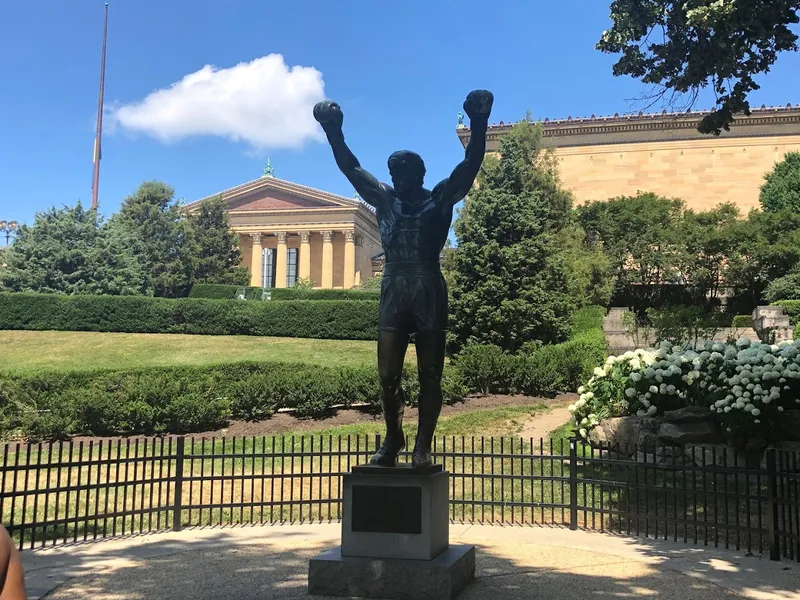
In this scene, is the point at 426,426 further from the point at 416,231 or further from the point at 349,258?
the point at 349,258

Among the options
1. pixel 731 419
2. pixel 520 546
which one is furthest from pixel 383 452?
pixel 731 419

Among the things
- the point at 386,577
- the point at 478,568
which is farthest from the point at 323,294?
the point at 386,577

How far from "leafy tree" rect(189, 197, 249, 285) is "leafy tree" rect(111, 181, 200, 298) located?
677 millimetres

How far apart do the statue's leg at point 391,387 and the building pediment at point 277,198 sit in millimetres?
64716

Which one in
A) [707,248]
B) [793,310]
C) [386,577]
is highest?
[707,248]

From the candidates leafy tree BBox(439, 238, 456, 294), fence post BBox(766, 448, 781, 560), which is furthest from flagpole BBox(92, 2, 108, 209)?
fence post BBox(766, 448, 781, 560)

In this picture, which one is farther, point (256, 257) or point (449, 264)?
point (256, 257)

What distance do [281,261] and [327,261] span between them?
15.9 feet

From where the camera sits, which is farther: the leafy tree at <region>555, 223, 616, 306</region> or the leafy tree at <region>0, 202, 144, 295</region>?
the leafy tree at <region>0, 202, 144, 295</region>

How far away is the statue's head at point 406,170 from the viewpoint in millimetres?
5648

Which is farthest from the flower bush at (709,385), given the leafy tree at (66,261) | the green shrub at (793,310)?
the leafy tree at (66,261)

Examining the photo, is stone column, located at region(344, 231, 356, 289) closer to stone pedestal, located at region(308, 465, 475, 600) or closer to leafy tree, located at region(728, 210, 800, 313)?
leafy tree, located at region(728, 210, 800, 313)

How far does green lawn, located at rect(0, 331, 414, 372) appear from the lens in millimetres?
25062

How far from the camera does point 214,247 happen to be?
52.2m
